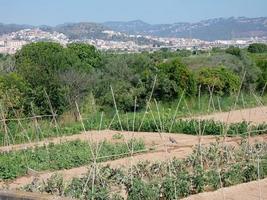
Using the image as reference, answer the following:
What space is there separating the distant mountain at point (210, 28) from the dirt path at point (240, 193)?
87.0 feet

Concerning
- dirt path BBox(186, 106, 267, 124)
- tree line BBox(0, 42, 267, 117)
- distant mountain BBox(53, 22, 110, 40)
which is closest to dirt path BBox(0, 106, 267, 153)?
dirt path BBox(186, 106, 267, 124)

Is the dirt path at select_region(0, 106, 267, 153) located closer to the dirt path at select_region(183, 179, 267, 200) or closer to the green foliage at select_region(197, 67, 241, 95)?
the green foliage at select_region(197, 67, 241, 95)

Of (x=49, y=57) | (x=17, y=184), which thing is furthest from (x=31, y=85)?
(x=17, y=184)

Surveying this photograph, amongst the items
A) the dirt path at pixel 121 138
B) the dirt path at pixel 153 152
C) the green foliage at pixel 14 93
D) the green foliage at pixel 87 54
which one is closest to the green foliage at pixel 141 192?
the dirt path at pixel 153 152

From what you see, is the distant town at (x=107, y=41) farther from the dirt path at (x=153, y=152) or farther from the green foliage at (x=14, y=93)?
the dirt path at (x=153, y=152)

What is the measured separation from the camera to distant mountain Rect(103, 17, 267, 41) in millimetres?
55037

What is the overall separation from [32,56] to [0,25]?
206 ft

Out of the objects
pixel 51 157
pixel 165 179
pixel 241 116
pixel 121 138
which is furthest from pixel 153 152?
pixel 241 116

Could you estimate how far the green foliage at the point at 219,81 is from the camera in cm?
2436

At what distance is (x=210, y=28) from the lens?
6888 cm

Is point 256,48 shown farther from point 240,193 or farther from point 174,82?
point 240,193

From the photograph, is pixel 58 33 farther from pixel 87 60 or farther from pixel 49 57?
pixel 49 57

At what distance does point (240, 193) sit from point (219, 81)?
16164mm

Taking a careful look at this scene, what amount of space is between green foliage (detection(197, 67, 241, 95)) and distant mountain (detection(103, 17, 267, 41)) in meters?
10.3
